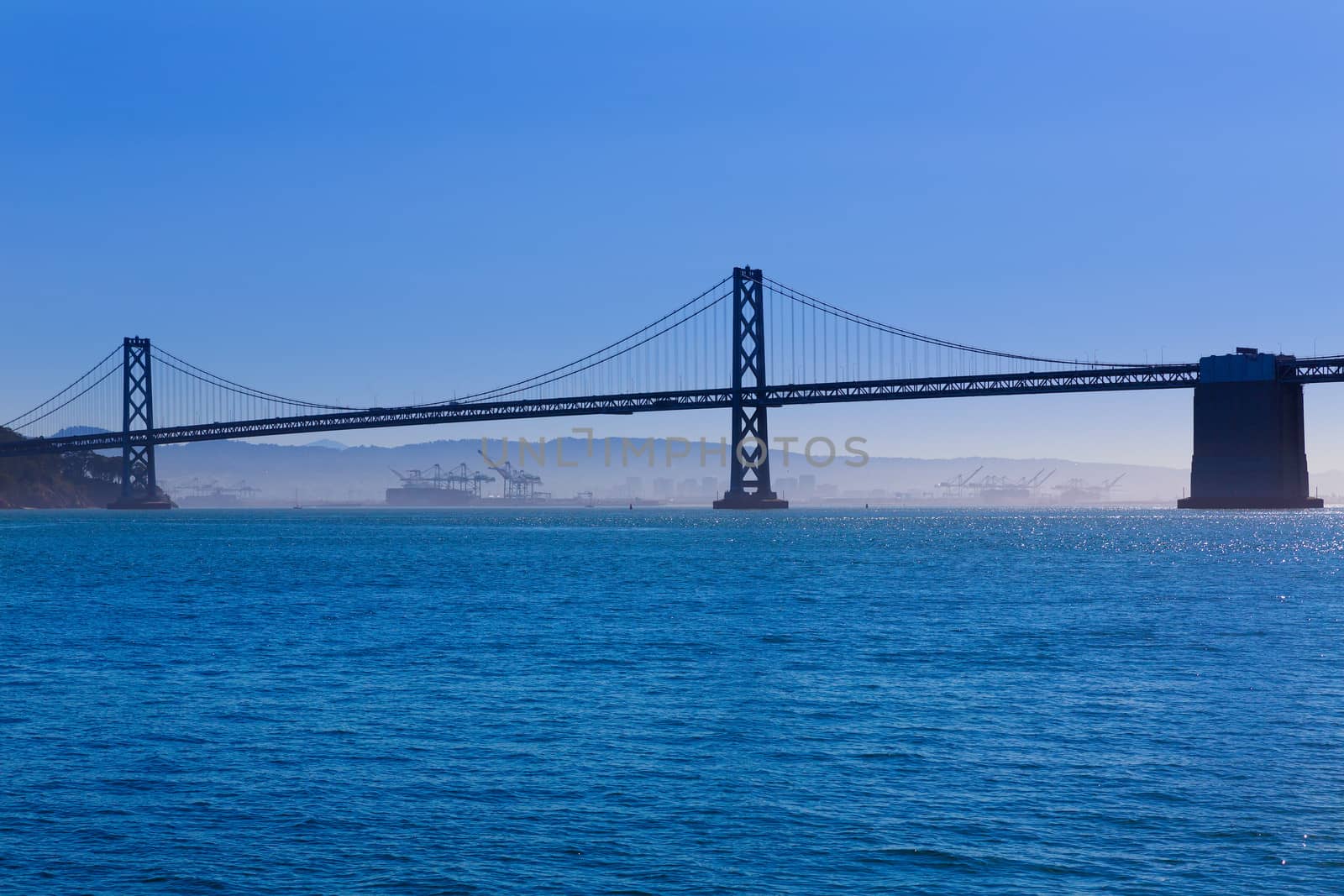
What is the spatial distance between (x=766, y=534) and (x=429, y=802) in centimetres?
7632

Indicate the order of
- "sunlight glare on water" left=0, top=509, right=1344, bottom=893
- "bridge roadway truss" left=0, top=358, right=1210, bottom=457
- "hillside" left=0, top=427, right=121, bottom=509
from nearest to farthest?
1. "sunlight glare on water" left=0, top=509, right=1344, bottom=893
2. "bridge roadway truss" left=0, top=358, right=1210, bottom=457
3. "hillside" left=0, top=427, right=121, bottom=509

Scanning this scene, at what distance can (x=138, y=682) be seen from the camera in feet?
69.3

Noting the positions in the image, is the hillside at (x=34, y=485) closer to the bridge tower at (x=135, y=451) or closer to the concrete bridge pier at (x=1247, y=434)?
the bridge tower at (x=135, y=451)

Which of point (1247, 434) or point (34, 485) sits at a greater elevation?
point (1247, 434)

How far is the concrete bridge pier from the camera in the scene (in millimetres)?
103750

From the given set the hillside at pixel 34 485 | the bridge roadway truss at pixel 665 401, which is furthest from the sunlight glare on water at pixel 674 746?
the hillside at pixel 34 485

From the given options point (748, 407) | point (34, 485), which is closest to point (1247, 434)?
point (748, 407)

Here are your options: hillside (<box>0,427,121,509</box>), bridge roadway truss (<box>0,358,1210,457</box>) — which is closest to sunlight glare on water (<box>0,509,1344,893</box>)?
bridge roadway truss (<box>0,358,1210,457</box>)

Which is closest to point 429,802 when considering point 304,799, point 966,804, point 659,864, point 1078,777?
point 304,799

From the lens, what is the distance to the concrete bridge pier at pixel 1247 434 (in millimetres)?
103750

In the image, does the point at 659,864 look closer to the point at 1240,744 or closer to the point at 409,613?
the point at 1240,744

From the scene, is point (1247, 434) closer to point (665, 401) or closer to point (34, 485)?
point (665, 401)

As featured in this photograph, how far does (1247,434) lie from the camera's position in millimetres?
105250

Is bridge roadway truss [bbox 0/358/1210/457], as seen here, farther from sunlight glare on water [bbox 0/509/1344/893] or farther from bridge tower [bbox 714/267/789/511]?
sunlight glare on water [bbox 0/509/1344/893]
